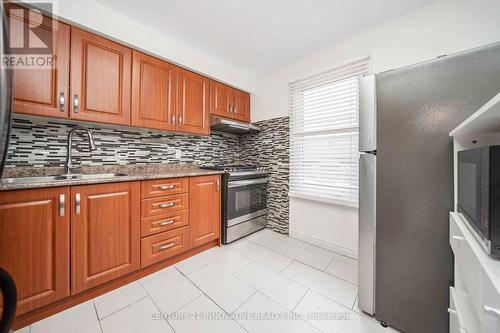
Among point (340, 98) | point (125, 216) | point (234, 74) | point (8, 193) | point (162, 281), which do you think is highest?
point (234, 74)

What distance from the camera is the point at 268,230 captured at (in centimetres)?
275

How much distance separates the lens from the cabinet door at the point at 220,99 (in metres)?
2.42

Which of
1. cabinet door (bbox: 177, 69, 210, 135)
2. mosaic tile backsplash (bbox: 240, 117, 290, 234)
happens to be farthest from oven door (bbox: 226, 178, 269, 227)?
cabinet door (bbox: 177, 69, 210, 135)

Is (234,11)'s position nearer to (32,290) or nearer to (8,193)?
(8,193)

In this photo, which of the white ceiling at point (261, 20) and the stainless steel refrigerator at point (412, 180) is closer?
the stainless steel refrigerator at point (412, 180)

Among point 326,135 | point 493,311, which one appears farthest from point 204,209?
point 493,311

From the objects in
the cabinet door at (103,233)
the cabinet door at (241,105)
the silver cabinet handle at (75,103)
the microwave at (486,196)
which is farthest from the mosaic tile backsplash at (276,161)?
the silver cabinet handle at (75,103)

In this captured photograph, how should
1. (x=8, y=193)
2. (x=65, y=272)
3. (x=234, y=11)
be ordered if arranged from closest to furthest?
(x=8, y=193), (x=65, y=272), (x=234, y=11)

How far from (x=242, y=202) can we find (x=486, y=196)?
204 centimetres

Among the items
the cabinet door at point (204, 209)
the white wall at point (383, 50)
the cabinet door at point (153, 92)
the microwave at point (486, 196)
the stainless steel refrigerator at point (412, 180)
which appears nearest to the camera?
the microwave at point (486, 196)

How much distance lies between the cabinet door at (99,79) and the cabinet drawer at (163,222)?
93 centimetres

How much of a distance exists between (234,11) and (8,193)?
2.05 meters

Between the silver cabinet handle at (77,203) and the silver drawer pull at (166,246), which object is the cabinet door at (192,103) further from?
the silver drawer pull at (166,246)

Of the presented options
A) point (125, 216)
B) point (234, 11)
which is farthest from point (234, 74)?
point (125, 216)
